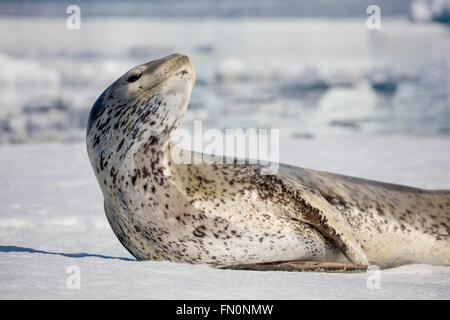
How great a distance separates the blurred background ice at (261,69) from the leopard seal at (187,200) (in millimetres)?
7137

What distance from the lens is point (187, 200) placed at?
4105 mm

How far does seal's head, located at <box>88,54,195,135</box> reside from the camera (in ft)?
13.7

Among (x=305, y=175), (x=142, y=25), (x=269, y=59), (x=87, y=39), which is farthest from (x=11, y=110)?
(x=142, y=25)

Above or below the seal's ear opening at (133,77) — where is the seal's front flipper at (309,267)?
below

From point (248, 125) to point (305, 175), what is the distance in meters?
7.69

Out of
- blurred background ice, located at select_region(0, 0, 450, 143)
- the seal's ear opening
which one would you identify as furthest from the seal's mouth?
blurred background ice, located at select_region(0, 0, 450, 143)

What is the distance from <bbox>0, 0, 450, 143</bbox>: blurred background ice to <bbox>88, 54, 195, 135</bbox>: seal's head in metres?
7.00

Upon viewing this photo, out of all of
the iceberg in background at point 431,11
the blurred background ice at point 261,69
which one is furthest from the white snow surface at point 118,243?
the iceberg in background at point 431,11

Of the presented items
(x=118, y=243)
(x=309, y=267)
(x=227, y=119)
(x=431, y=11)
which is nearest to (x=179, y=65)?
(x=309, y=267)

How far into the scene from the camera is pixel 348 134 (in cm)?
1139

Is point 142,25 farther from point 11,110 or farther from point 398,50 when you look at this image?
point 11,110

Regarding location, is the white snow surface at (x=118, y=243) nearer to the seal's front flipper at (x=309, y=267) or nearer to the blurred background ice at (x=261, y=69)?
the seal's front flipper at (x=309, y=267)

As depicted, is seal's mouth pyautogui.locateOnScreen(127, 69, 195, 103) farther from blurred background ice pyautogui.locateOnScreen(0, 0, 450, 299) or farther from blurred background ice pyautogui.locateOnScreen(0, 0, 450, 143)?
blurred background ice pyautogui.locateOnScreen(0, 0, 450, 143)

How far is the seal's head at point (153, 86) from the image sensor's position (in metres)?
4.18
